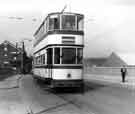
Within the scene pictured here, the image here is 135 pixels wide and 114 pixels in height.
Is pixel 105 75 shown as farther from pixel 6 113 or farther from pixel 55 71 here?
pixel 6 113

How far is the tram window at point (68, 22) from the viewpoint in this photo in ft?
59.2

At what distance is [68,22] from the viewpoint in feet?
59.8

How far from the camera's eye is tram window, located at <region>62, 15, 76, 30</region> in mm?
18031

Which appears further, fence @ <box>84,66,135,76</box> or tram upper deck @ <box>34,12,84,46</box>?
fence @ <box>84,66,135,76</box>

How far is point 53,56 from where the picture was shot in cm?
1759

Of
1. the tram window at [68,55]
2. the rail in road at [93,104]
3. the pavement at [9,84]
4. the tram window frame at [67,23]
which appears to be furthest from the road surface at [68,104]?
the pavement at [9,84]

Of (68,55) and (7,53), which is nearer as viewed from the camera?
(68,55)

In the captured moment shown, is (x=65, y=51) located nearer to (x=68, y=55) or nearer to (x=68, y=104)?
(x=68, y=55)

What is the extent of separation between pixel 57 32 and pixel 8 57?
109366 mm

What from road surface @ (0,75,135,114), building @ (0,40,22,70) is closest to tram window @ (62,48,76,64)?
road surface @ (0,75,135,114)

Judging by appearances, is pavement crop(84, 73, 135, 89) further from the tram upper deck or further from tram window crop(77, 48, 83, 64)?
the tram upper deck

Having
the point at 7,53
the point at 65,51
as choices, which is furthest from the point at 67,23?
the point at 7,53

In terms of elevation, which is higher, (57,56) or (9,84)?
(57,56)

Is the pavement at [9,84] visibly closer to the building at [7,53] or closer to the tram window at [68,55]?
the tram window at [68,55]
